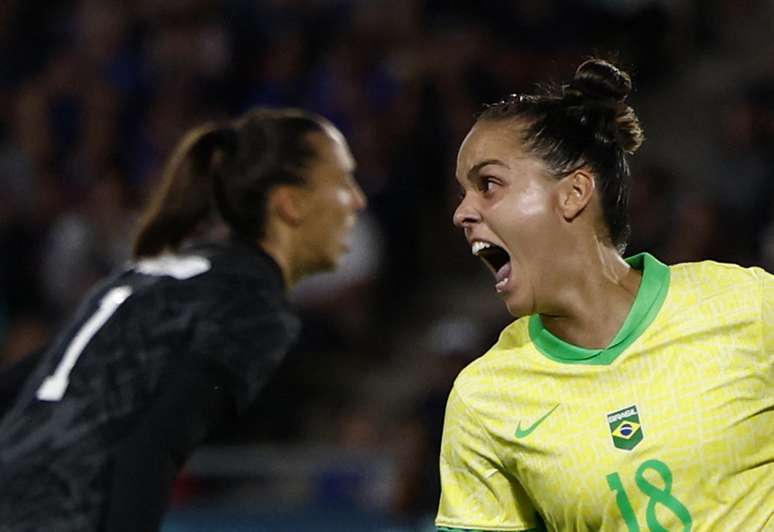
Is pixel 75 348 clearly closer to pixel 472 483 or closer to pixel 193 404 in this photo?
pixel 193 404

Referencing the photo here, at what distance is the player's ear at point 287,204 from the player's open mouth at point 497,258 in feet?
2.82

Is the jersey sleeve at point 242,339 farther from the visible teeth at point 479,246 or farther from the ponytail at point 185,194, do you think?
the visible teeth at point 479,246

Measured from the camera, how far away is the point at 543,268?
2.29 meters

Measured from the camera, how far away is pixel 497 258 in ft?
7.71

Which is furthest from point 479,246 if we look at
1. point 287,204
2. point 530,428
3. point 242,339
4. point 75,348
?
point 287,204

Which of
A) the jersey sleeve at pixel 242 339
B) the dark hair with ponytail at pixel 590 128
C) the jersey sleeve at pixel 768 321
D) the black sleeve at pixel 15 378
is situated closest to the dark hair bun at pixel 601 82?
the dark hair with ponytail at pixel 590 128

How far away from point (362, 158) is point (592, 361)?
13.9ft

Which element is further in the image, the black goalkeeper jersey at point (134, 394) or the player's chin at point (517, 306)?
the black goalkeeper jersey at point (134, 394)

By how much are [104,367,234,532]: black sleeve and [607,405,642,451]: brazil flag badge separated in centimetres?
74

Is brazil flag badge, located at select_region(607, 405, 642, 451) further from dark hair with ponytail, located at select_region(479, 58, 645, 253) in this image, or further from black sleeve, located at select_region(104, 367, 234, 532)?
black sleeve, located at select_region(104, 367, 234, 532)

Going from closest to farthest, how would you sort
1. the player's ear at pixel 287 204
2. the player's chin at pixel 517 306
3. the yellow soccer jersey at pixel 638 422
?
the yellow soccer jersey at pixel 638 422, the player's chin at pixel 517 306, the player's ear at pixel 287 204

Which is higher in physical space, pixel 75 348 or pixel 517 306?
pixel 517 306

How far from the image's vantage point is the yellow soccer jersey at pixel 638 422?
2.16m

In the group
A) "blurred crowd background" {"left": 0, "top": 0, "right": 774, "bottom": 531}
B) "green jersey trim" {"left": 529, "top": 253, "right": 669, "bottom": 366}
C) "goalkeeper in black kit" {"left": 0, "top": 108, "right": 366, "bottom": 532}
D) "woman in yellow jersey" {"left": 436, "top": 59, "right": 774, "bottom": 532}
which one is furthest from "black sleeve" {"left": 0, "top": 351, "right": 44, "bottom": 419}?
"blurred crowd background" {"left": 0, "top": 0, "right": 774, "bottom": 531}
